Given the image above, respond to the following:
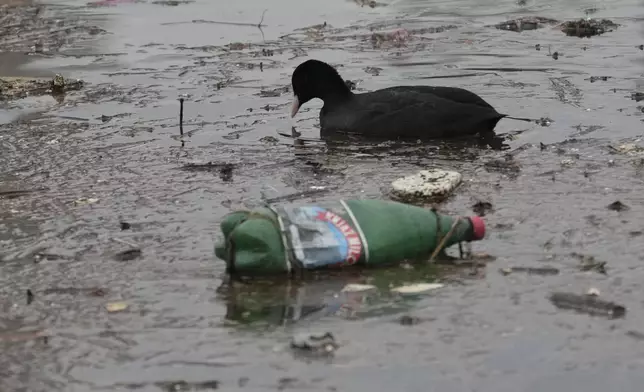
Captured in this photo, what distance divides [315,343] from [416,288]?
0.76 m

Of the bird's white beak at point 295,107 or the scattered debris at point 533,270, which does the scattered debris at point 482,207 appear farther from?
the bird's white beak at point 295,107

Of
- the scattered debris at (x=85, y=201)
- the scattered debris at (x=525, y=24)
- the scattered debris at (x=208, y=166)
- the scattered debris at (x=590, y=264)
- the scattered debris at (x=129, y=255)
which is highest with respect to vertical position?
the scattered debris at (x=525, y=24)

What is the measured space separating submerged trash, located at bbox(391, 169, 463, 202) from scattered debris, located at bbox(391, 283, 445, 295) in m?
1.53

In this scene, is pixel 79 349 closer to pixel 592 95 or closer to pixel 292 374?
pixel 292 374

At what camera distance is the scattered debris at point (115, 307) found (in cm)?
467

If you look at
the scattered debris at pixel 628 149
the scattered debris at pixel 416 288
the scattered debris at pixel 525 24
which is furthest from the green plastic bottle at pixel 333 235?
the scattered debris at pixel 525 24

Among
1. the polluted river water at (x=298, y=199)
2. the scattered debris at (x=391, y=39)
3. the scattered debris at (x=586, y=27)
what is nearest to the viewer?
the polluted river water at (x=298, y=199)

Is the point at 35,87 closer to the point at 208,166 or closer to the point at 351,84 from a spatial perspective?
the point at 351,84

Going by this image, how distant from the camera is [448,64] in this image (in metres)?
11.0

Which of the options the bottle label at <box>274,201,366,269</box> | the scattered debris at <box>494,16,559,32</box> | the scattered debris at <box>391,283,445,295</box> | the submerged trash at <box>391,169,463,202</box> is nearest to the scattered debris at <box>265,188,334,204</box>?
the submerged trash at <box>391,169,463,202</box>

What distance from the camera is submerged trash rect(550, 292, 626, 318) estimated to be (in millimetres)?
4449

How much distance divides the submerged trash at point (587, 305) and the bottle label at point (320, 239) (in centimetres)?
94

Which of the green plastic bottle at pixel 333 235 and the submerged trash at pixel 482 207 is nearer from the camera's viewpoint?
the green plastic bottle at pixel 333 235

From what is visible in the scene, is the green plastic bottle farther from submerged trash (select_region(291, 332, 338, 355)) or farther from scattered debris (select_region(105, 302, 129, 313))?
submerged trash (select_region(291, 332, 338, 355))
